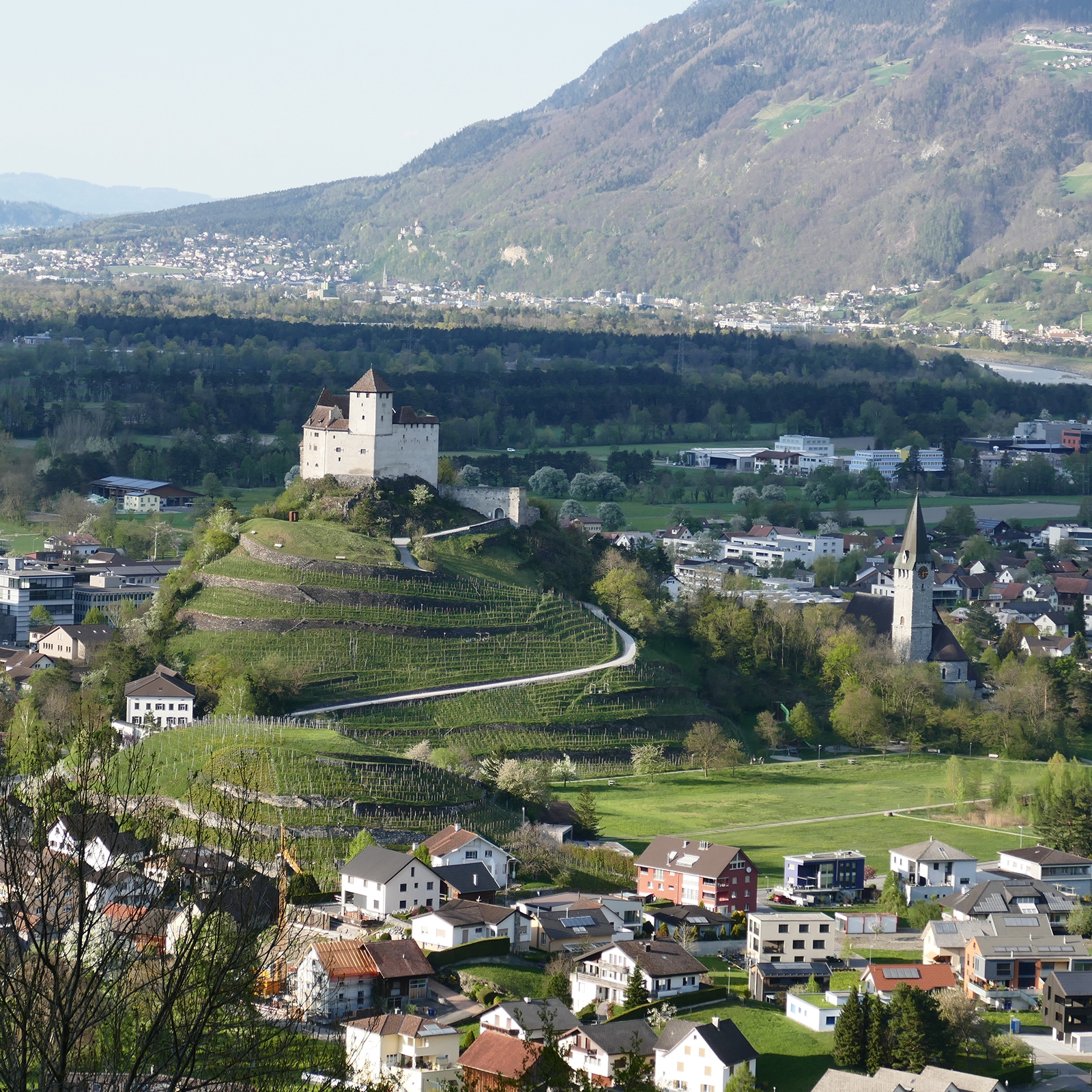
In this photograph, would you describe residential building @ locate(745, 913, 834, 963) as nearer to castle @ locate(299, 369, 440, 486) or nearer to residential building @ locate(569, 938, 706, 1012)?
residential building @ locate(569, 938, 706, 1012)

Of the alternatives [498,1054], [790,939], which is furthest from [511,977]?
[790,939]

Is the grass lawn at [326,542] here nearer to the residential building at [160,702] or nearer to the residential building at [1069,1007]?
the residential building at [160,702]

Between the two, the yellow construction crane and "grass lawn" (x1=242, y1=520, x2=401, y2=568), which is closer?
the yellow construction crane

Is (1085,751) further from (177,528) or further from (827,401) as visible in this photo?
(827,401)

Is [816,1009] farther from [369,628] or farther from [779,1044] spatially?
[369,628]

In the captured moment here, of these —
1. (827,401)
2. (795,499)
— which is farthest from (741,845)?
(827,401)

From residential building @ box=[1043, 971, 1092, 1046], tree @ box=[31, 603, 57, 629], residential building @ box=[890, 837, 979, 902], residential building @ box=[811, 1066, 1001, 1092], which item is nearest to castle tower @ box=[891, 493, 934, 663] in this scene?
residential building @ box=[890, 837, 979, 902]
